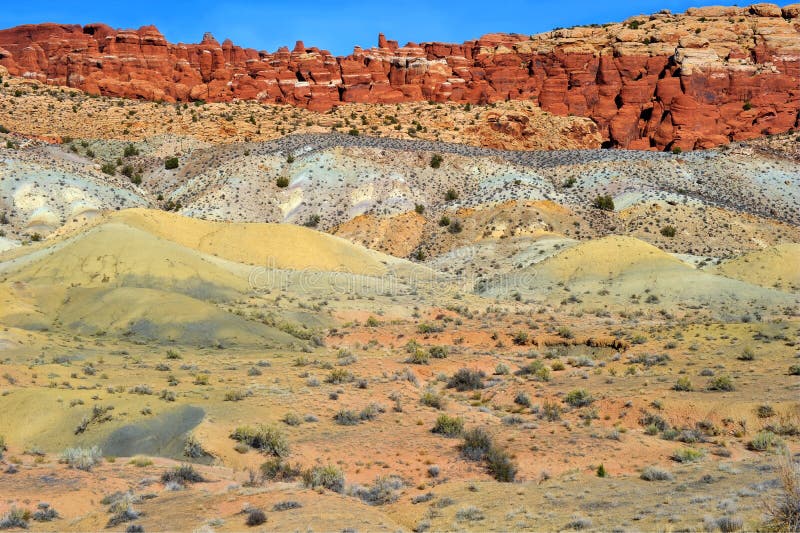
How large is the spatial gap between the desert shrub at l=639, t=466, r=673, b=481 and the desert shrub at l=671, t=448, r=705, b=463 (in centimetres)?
150

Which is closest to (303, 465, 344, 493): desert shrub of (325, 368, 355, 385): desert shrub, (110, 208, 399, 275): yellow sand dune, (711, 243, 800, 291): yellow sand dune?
(325, 368, 355, 385): desert shrub

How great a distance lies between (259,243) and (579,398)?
31.0 m

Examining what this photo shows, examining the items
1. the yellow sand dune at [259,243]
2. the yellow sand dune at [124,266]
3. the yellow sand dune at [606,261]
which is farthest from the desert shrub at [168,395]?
the yellow sand dune at [606,261]

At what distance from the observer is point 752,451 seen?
602 inches

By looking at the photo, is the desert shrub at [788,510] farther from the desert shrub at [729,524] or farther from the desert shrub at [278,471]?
the desert shrub at [278,471]

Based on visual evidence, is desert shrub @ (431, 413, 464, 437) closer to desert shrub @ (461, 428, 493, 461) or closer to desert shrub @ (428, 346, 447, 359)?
desert shrub @ (461, 428, 493, 461)

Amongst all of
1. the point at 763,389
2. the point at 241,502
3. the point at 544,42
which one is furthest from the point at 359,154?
the point at 241,502

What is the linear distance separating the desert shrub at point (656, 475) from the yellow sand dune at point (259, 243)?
109ft

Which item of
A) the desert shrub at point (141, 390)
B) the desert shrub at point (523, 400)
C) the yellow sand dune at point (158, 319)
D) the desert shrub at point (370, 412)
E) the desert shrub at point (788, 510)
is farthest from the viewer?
the yellow sand dune at point (158, 319)

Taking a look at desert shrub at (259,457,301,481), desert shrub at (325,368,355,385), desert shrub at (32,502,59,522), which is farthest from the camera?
desert shrub at (325,368,355,385)

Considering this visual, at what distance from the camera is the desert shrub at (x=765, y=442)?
49.9ft

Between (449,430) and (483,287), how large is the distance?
30315 millimetres

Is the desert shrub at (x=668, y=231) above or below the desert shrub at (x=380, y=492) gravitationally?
above

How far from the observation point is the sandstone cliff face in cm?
8769
